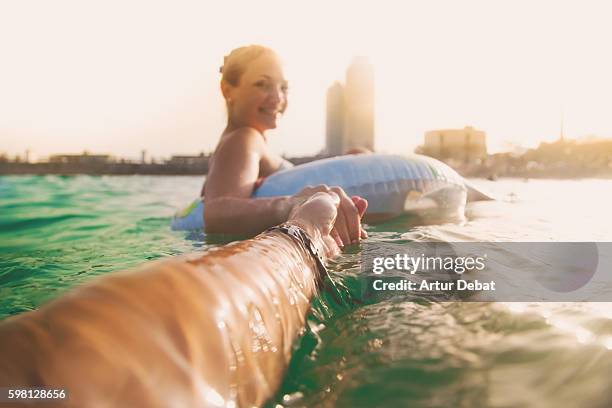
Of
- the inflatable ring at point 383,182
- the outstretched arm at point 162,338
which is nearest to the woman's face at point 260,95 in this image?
the inflatable ring at point 383,182

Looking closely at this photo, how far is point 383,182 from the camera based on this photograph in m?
3.55

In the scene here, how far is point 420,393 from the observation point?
1.02m

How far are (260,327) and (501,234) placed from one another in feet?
7.70

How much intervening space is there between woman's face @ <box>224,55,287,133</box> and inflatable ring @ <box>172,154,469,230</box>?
683 mm

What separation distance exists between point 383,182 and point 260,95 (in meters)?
1.38

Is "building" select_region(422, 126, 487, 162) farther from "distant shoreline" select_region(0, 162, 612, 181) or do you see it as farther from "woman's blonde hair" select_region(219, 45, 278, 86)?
"woman's blonde hair" select_region(219, 45, 278, 86)

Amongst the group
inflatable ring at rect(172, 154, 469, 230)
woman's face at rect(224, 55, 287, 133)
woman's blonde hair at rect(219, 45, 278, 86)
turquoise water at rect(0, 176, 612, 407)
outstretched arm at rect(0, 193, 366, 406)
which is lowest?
turquoise water at rect(0, 176, 612, 407)

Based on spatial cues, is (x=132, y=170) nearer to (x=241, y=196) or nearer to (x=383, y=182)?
(x=241, y=196)

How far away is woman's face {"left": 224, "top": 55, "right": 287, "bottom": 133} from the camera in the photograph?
394 centimetres

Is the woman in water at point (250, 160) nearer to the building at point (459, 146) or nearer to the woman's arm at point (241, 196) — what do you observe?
the woman's arm at point (241, 196)

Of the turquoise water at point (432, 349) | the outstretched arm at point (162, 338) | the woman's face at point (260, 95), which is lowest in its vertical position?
the turquoise water at point (432, 349)

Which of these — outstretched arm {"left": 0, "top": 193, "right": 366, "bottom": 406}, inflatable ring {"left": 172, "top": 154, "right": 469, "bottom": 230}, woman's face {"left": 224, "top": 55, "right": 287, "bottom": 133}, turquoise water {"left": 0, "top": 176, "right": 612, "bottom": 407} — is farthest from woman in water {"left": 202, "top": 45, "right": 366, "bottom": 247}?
outstretched arm {"left": 0, "top": 193, "right": 366, "bottom": 406}

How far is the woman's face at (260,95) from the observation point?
3.94m

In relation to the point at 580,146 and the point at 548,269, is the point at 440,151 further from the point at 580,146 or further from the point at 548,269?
the point at 548,269
